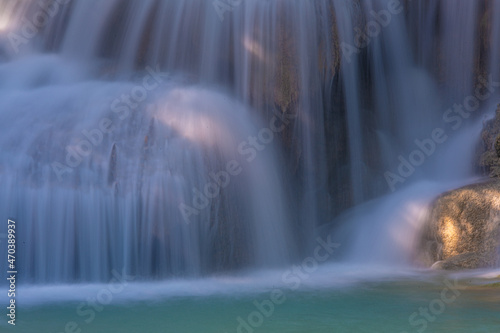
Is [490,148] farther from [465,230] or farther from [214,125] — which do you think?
[214,125]

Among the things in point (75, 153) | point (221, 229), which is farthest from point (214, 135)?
point (75, 153)

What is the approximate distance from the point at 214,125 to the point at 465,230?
3660 mm

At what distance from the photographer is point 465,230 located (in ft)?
29.2

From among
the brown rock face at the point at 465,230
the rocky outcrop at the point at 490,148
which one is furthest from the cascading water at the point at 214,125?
the rocky outcrop at the point at 490,148

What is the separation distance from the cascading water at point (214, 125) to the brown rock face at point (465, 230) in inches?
18.1

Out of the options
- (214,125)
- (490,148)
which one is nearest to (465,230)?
(490,148)

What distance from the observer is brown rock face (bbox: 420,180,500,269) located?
8.48 meters

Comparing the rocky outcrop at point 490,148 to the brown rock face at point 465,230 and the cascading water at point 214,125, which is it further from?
the brown rock face at point 465,230

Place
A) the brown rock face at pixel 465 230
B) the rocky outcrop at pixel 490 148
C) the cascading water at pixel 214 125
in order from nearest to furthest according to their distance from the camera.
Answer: the cascading water at pixel 214 125 → the brown rock face at pixel 465 230 → the rocky outcrop at pixel 490 148

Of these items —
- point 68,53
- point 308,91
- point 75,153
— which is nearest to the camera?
point 75,153

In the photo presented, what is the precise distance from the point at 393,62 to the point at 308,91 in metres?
2.86

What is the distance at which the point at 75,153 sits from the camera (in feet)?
27.6

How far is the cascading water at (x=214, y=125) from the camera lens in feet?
26.8

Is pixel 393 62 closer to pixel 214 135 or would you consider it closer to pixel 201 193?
pixel 214 135
